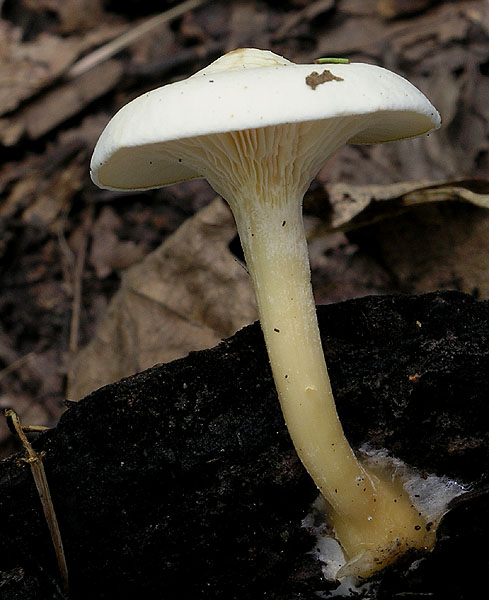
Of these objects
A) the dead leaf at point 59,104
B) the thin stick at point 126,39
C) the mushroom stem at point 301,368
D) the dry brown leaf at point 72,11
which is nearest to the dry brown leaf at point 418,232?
the mushroom stem at point 301,368

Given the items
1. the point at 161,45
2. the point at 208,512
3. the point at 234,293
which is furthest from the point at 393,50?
the point at 208,512

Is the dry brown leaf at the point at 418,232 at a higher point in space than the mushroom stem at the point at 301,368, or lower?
higher

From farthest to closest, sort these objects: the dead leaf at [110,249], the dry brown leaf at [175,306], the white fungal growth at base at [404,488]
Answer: the dead leaf at [110,249] < the dry brown leaf at [175,306] < the white fungal growth at base at [404,488]

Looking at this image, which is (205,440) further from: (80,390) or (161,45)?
(161,45)

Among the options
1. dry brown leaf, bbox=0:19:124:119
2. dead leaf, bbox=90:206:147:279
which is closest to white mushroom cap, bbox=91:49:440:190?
dead leaf, bbox=90:206:147:279

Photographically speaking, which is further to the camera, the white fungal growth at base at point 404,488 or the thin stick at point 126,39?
the thin stick at point 126,39

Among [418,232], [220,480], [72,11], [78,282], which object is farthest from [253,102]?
[72,11]

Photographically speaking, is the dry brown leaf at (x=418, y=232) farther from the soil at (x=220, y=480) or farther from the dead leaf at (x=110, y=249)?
the dead leaf at (x=110, y=249)
